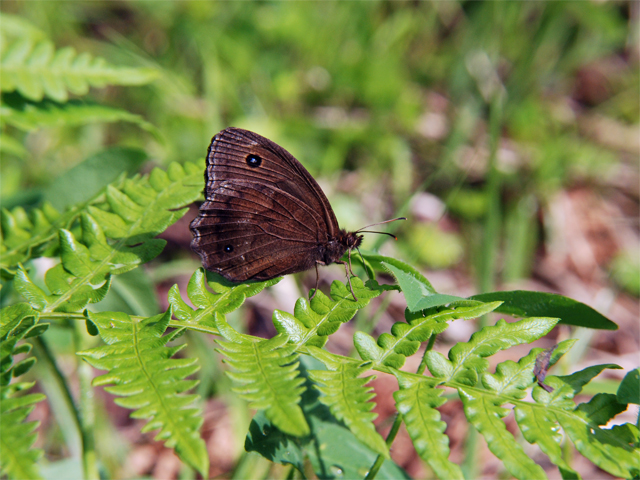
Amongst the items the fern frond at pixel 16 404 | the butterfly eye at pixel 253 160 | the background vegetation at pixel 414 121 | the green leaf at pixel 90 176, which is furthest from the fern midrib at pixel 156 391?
the background vegetation at pixel 414 121

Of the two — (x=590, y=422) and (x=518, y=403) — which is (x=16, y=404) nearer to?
(x=518, y=403)

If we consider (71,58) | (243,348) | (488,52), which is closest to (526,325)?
(243,348)

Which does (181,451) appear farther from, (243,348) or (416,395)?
(416,395)

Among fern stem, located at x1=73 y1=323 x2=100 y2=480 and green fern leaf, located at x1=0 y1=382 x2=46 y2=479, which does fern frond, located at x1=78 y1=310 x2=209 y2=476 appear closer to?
green fern leaf, located at x1=0 y1=382 x2=46 y2=479

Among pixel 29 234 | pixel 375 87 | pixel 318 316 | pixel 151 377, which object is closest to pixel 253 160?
pixel 318 316

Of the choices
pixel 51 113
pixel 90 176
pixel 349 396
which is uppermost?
pixel 51 113

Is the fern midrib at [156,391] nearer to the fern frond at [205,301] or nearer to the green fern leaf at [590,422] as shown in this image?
the fern frond at [205,301]
